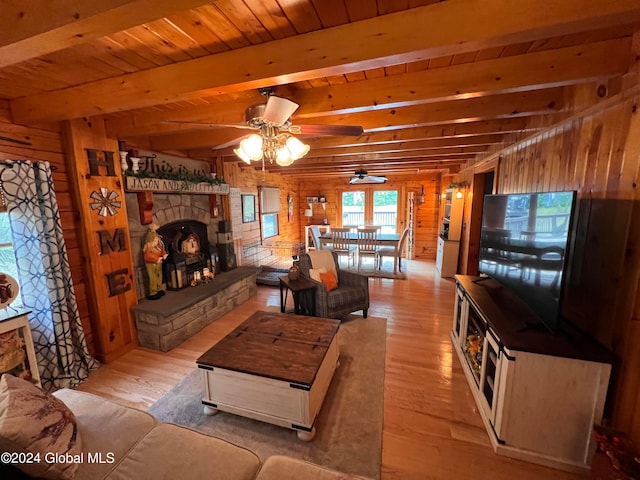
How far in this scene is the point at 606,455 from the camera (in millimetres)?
1294

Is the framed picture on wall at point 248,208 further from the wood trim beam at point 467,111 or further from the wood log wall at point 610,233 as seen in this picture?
→ the wood log wall at point 610,233

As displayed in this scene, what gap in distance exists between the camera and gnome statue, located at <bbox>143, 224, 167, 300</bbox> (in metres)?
3.06

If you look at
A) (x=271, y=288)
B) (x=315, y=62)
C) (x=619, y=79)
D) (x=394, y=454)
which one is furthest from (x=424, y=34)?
(x=271, y=288)

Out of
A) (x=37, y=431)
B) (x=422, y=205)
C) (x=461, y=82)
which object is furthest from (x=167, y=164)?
(x=422, y=205)

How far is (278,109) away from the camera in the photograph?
1497 millimetres

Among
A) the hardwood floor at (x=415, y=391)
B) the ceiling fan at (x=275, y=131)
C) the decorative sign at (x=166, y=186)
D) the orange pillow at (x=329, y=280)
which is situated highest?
the ceiling fan at (x=275, y=131)

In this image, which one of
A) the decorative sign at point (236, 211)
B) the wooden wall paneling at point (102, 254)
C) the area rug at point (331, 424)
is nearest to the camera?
the area rug at point (331, 424)

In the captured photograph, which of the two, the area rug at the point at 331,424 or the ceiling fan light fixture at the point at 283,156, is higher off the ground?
the ceiling fan light fixture at the point at 283,156

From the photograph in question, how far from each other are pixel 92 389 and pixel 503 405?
3.13 metres

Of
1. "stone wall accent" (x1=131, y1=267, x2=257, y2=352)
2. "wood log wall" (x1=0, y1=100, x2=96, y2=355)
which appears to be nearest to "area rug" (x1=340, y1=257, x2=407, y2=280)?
"stone wall accent" (x1=131, y1=267, x2=257, y2=352)

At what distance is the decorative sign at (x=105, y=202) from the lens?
2.50 m

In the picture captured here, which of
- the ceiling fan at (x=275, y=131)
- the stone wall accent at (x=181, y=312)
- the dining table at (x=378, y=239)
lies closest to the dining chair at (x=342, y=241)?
the dining table at (x=378, y=239)

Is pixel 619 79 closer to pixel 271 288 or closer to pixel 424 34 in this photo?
pixel 424 34

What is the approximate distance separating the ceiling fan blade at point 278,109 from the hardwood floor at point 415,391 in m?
2.14
